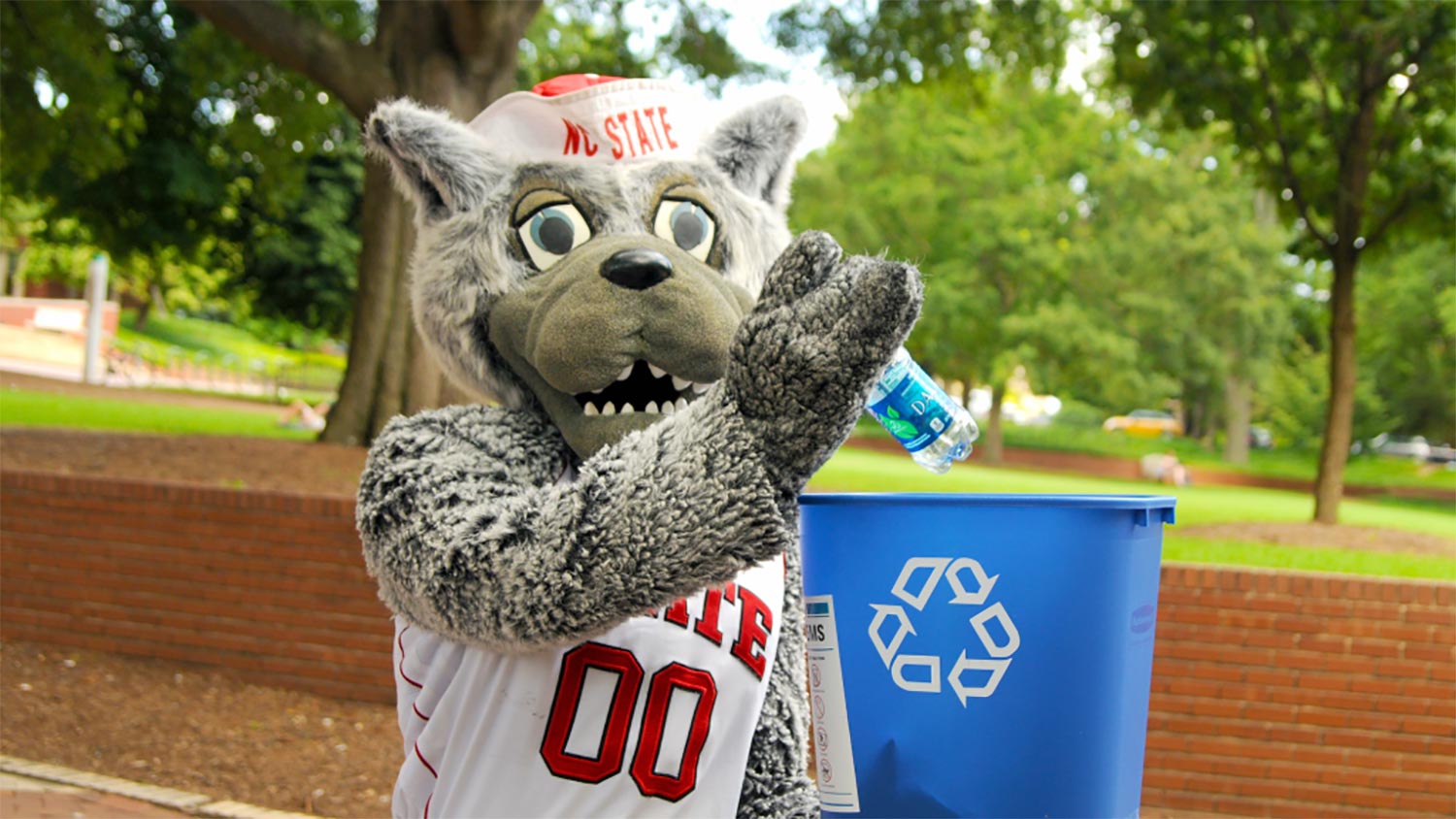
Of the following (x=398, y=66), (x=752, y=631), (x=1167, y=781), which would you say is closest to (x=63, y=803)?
(x=752, y=631)

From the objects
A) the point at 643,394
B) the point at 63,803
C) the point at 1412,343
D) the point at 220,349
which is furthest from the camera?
the point at 220,349

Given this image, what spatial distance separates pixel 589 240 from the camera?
84.0 inches

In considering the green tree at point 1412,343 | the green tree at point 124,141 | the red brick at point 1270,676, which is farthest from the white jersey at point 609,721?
the green tree at point 1412,343

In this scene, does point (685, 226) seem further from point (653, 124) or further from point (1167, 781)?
point (1167, 781)

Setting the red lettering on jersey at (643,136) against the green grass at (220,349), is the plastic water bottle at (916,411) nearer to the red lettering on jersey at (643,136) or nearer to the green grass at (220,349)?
the red lettering on jersey at (643,136)

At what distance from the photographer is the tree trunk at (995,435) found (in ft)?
93.0

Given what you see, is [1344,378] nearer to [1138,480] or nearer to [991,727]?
[991,727]

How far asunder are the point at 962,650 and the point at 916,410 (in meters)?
0.34

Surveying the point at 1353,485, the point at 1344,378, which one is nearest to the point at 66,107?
the point at 1344,378

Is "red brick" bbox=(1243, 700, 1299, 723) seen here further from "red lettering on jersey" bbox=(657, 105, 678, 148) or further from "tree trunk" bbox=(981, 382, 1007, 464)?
"tree trunk" bbox=(981, 382, 1007, 464)

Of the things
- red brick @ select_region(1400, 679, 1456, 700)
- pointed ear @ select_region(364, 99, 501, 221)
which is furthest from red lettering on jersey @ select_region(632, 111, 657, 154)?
red brick @ select_region(1400, 679, 1456, 700)

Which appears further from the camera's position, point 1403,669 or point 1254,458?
point 1254,458

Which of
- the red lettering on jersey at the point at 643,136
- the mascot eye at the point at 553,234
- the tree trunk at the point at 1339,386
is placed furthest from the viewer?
the tree trunk at the point at 1339,386

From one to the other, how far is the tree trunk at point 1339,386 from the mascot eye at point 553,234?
1006 cm
